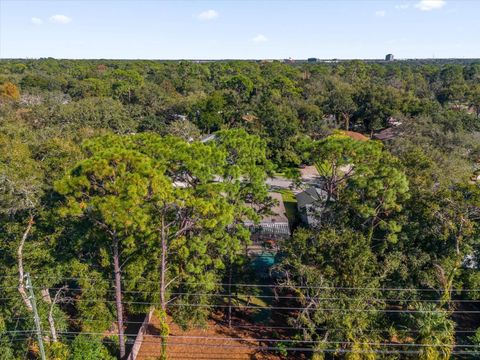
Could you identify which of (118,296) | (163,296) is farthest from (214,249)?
(118,296)

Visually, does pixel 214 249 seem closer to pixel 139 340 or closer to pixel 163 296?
pixel 163 296

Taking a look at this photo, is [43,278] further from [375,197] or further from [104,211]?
[375,197]

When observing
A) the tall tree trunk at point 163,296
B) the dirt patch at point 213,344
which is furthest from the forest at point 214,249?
the dirt patch at point 213,344

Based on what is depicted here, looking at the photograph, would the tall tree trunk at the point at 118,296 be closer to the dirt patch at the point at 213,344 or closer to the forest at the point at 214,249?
the forest at the point at 214,249

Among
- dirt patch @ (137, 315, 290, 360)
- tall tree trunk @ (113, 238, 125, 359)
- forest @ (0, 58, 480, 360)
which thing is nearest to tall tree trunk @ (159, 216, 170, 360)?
forest @ (0, 58, 480, 360)

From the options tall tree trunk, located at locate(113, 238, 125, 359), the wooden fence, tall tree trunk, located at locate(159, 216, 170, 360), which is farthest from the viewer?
the wooden fence

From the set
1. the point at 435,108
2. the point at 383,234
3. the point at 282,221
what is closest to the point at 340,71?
the point at 435,108

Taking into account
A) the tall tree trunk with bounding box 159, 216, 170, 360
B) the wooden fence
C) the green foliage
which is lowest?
the wooden fence

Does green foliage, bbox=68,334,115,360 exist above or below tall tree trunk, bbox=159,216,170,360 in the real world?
below

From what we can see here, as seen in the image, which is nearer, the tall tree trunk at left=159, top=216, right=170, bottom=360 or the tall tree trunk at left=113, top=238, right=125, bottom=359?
the tall tree trunk at left=113, top=238, right=125, bottom=359

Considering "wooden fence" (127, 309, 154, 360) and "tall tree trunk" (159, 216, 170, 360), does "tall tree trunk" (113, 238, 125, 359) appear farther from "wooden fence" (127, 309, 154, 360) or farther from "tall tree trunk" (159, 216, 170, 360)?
"tall tree trunk" (159, 216, 170, 360)

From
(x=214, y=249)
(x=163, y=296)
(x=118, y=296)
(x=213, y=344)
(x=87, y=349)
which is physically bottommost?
(x=213, y=344)

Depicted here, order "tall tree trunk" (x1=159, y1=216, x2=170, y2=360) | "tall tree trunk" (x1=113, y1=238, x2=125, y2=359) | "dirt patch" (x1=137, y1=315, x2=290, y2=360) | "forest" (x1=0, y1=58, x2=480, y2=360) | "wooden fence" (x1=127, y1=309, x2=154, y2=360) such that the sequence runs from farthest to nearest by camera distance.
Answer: "dirt patch" (x1=137, y1=315, x2=290, y2=360), "wooden fence" (x1=127, y1=309, x2=154, y2=360), "tall tree trunk" (x1=159, y1=216, x2=170, y2=360), "tall tree trunk" (x1=113, y1=238, x2=125, y2=359), "forest" (x1=0, y1=58, x2=480, y2=360)
